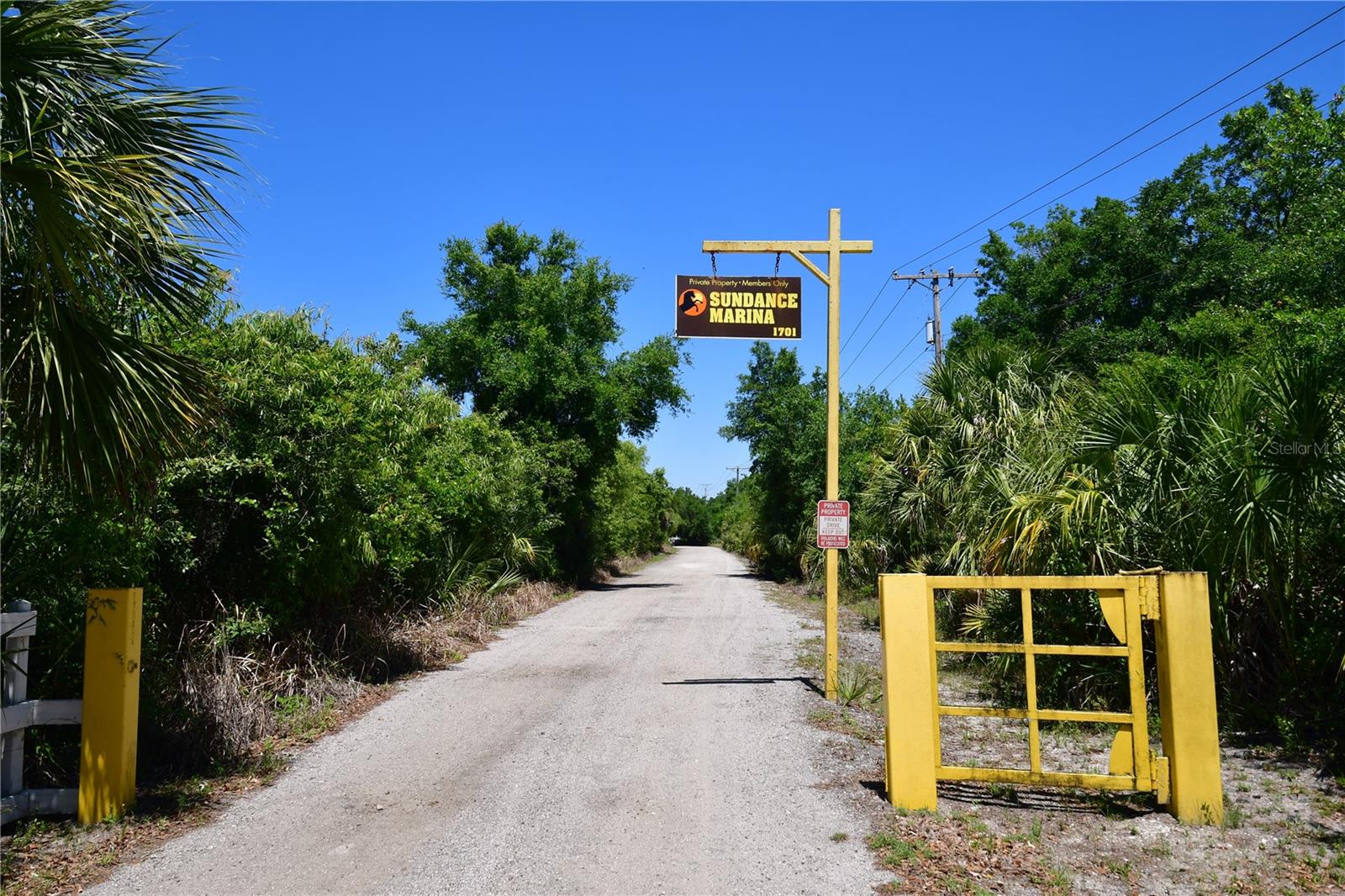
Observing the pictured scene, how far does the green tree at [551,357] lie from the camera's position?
2612 centimetres

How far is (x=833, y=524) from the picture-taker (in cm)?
1005

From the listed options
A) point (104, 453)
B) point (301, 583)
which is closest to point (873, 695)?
point (301, 583)

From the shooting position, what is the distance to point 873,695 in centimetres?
1013

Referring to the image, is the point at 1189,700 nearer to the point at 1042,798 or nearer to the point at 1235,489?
the point at 1042,798

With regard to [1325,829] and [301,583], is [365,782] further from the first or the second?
[1325,829]

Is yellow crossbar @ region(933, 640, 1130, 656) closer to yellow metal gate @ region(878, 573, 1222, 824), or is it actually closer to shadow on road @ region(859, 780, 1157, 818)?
yellow metal gate @ region(878, 573, 1222, 824)

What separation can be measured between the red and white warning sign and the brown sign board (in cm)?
201

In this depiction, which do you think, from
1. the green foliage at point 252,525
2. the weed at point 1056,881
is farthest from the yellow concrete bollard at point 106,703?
the weed at point 1056,881

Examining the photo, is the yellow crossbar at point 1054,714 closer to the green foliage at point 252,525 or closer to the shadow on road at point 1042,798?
the shadow on road at point 1042,798

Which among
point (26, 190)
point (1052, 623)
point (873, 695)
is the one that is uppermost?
point (26, 190)

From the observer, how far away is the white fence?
5.21 meters

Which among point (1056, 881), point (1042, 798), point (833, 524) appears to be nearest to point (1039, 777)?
point (1042, 798)

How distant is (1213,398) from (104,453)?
27.2 feet

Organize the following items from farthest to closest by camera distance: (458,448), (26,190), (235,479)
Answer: (458,448) → (235,479) → (26,190)
